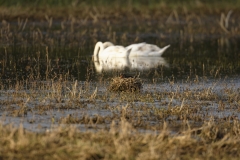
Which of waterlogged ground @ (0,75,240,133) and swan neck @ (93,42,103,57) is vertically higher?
swan neck @ (93,42,103,57)

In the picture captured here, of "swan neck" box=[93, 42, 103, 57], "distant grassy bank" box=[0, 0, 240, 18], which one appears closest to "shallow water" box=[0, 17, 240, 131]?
"swan neck" box=[93, 42, 103, 57]

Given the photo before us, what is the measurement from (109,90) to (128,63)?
5.22 metres

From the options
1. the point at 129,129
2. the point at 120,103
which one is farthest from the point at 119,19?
the point at 129,129

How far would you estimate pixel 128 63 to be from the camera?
1681 cm

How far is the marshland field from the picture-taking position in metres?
7.38

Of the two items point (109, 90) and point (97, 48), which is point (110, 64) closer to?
point (97, 48)

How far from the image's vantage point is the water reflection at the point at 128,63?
51.2ft

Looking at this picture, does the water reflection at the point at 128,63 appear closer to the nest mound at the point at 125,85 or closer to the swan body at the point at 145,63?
the swan body at the point at 145,63

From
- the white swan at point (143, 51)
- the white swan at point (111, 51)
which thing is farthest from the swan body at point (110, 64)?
the white swan at point (143, 51)

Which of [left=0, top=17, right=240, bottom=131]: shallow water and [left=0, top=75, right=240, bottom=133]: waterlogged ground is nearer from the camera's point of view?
[left=0, top=75, right=240, bottom=133]: waterlogged ground

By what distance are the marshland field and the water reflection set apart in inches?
1.5

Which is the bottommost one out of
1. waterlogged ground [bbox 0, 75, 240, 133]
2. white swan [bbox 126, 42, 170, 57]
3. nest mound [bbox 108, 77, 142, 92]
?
waterlogged ground [bbox 0, 75, 240, 133]

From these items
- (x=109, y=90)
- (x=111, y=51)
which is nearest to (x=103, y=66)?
(x=111, y=51)

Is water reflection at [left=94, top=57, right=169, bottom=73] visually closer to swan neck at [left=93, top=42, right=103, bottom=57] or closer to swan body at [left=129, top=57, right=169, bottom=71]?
swan body at [left=129, top=57, right=169, bottom=71]
